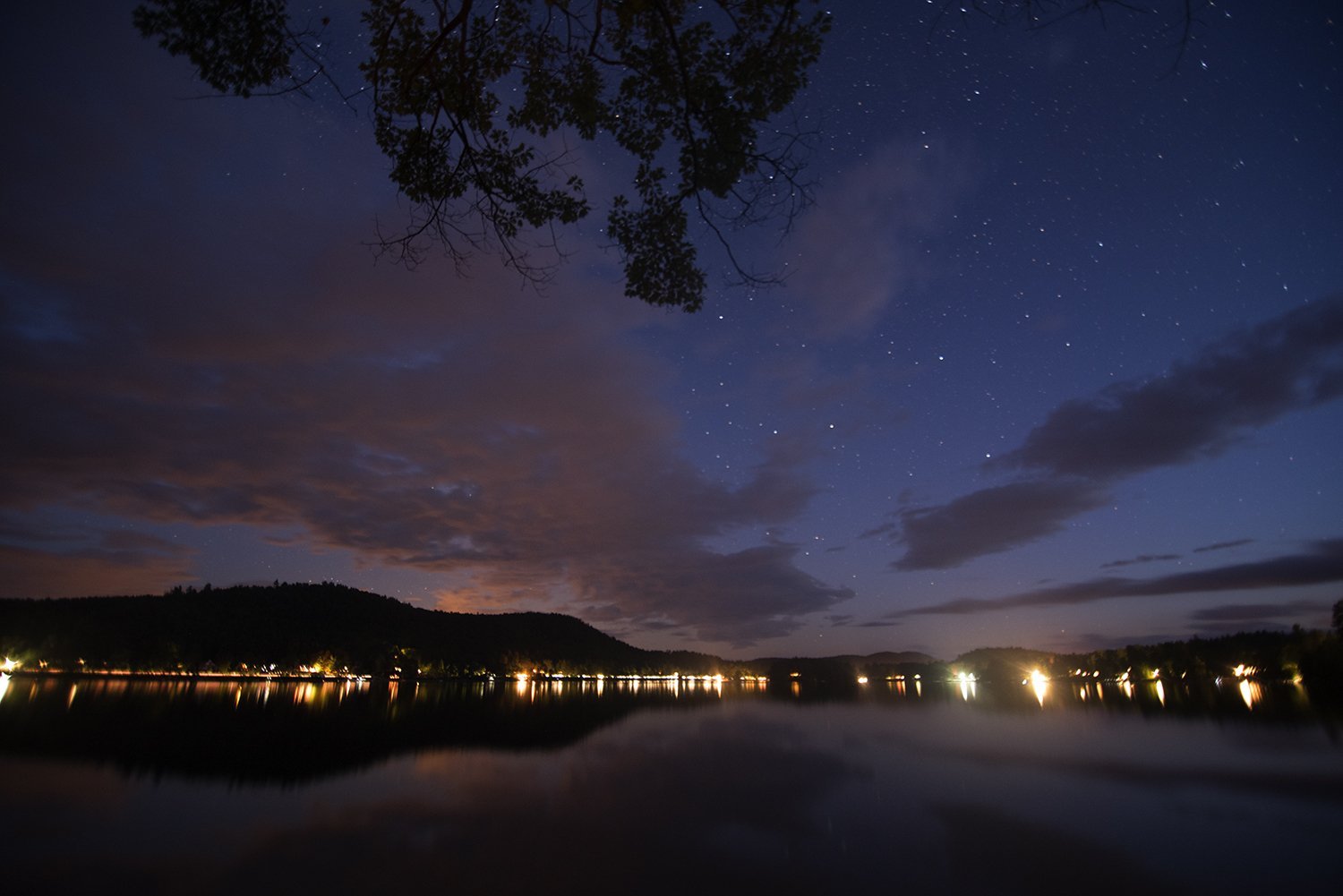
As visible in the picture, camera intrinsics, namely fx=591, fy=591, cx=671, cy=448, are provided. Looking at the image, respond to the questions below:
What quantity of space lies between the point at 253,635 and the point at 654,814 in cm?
14020

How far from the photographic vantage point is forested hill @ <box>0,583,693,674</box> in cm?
11088

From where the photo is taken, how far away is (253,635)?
401 ft

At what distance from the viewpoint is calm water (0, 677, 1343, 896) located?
33.7ft

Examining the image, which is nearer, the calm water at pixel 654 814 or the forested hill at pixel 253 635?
the calm water at pixel 654 814

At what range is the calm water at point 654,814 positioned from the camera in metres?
10.3

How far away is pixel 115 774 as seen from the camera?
17.7 meters

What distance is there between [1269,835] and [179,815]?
24.6m

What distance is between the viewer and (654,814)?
49.8ft

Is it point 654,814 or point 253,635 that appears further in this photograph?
point 253,635

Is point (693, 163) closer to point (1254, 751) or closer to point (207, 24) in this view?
point (207, 24)

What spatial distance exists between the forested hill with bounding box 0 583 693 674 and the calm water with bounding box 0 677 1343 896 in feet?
345

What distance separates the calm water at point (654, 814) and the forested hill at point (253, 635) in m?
105

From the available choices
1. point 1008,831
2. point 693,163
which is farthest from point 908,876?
point 693,163

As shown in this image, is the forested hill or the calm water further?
the forested hill
